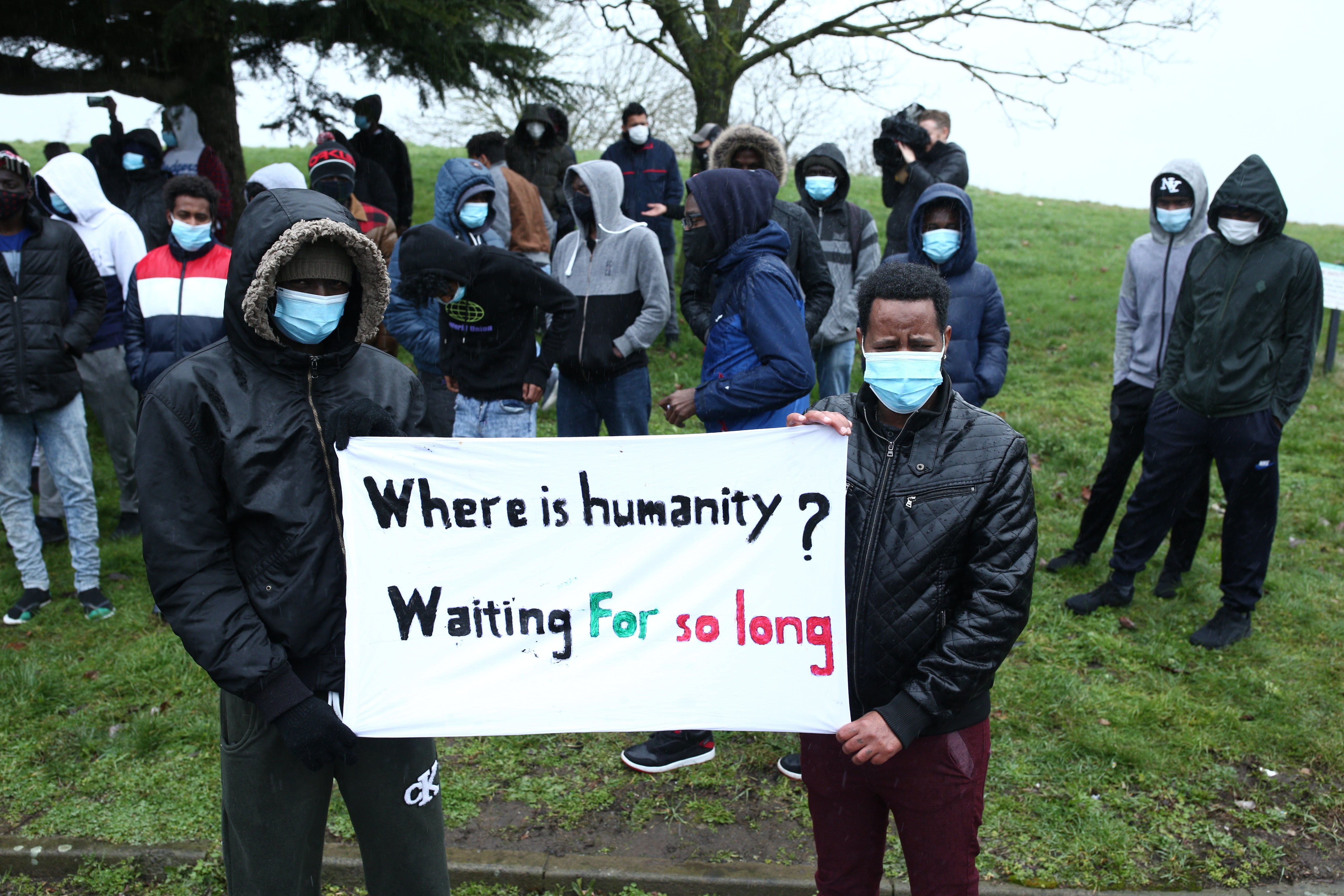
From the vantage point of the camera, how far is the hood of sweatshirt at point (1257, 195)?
516 centimetres

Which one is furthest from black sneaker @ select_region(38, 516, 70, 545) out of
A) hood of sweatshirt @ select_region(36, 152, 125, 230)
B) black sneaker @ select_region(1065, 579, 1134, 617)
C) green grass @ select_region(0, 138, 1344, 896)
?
black sneaker @ select_region(1065, 579, 1134, 617)

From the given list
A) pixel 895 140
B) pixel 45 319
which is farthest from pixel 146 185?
pixel 895 140

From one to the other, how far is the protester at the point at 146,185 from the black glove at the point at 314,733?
7.03 metres

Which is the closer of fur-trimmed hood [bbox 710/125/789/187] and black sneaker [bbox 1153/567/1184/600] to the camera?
black sneaker [bbox 1153/567/1184/600]

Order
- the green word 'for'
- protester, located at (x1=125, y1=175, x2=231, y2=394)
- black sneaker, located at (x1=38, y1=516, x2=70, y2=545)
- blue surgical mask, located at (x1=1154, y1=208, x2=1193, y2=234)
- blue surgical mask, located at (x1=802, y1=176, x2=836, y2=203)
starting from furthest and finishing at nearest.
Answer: blue surgical mask, located at (x1=802, y1=176, x2=836, y2=203) < black sneaker, located at (x1=38, y1=516, x2=70, y2=545) < blue surgical mask, located at (x1=1154, y1=208, x2=1193, y2=234) < protester, located at (x1=125, y1=175, x2=231, y2=394) < the green word 'for'

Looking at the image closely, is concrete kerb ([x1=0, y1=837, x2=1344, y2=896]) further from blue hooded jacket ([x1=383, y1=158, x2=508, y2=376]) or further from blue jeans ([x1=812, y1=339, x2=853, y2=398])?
blue jeans ([x1=812, y1=339, x2=853, y2=398])

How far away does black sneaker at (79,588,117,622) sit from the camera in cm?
583

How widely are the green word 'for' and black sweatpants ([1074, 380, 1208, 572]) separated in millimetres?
4441

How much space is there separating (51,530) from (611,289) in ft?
14.8

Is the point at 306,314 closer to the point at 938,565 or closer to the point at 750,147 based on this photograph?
the point at 938,565

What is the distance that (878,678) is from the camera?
260 centimetres

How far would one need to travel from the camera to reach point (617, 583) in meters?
2.79

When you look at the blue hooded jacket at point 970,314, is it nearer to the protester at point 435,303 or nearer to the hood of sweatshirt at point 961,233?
the hood of sweatshirt at point 961,233

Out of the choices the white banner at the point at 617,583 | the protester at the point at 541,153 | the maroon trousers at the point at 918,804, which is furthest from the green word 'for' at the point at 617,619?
the protester at the point at 541,153
